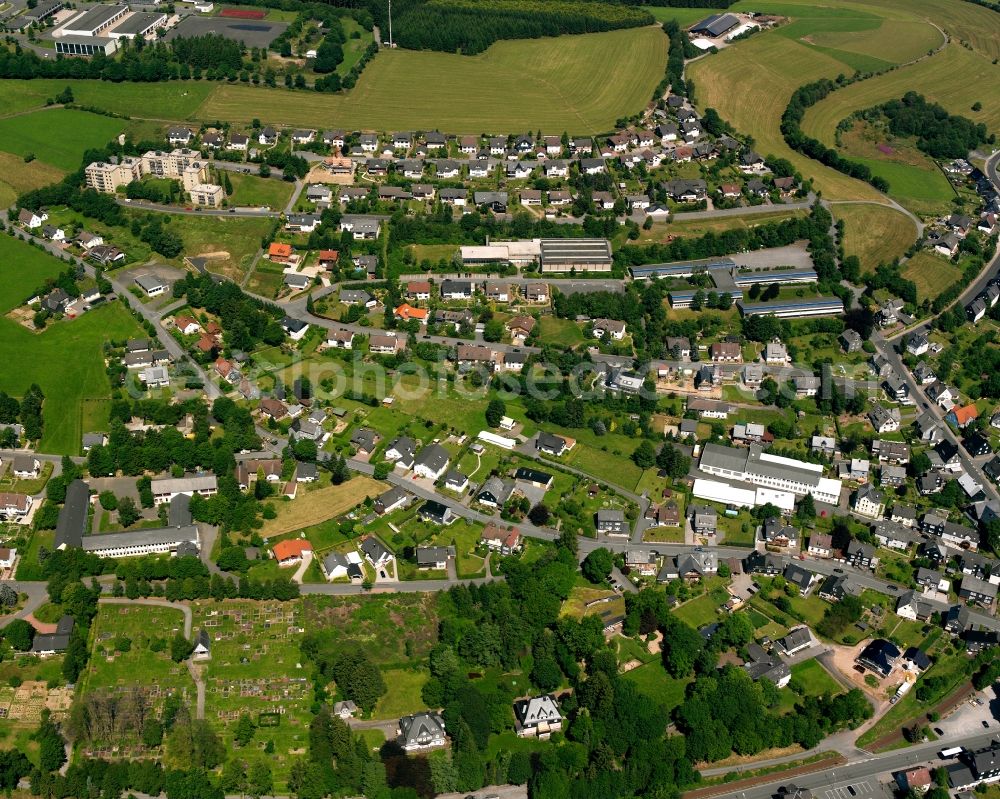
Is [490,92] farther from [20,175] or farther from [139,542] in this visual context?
[139,542]

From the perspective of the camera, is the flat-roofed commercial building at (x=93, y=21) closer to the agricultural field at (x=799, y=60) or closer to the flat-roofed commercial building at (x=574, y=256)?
the flat-roofed commercial building at (x=574, y=256)

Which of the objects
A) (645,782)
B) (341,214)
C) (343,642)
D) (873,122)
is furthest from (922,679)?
Answer: (873,122)

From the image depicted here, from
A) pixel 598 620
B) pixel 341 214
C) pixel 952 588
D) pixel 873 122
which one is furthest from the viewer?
pixel 873 122

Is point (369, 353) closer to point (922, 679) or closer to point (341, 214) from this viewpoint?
point (341, 214)

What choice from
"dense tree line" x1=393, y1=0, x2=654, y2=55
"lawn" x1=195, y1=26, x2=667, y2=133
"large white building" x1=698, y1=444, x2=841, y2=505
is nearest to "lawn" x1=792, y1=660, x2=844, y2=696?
"large white building" x1=698, y1=444, x2=841, y2=505

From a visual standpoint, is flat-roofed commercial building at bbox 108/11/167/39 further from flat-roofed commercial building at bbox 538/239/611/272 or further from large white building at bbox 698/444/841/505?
large white building at bbox 698/444/841/505

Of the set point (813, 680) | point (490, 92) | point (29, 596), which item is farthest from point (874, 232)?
point (29, 596)
